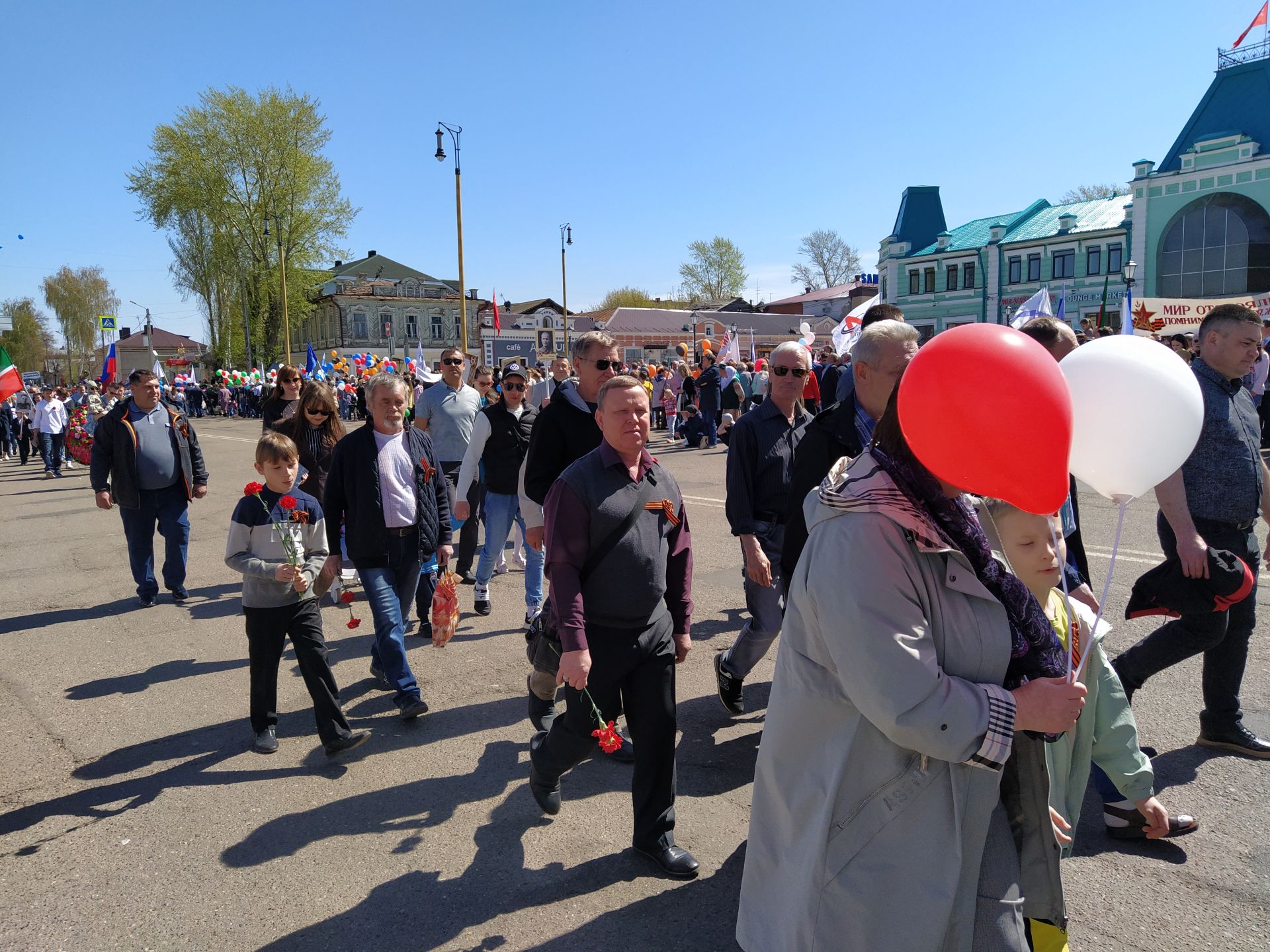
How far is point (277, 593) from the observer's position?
13.9 feet

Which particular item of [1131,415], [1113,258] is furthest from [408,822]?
[1113,258]

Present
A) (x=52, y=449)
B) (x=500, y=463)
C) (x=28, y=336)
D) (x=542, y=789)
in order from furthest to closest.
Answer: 1. (x=28, y=336)
2. (x=52, y=449)
3. (x=500, y=463)
4. (x=542, y=789)

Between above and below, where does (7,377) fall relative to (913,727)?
above

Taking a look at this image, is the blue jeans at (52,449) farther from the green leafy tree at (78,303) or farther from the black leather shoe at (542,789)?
the green leafy tree at (78,303)

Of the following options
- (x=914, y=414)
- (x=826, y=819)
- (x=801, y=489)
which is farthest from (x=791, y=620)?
(x=801, y=489)

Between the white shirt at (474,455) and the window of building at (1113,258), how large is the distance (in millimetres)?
47411

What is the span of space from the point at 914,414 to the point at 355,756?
3533 mm

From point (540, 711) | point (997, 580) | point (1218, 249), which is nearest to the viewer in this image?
point (997, 580)

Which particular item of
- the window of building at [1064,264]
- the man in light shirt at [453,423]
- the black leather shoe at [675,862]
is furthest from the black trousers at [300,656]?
the window of building at [1064,264]

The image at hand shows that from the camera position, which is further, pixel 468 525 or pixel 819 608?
pixel 468 525

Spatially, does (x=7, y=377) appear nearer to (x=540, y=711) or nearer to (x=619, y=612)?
(x=540, y=711)

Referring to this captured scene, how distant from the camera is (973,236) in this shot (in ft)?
170

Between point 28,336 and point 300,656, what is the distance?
9742 centimetres

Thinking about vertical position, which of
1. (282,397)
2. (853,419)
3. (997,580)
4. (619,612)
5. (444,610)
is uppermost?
(282,397)
